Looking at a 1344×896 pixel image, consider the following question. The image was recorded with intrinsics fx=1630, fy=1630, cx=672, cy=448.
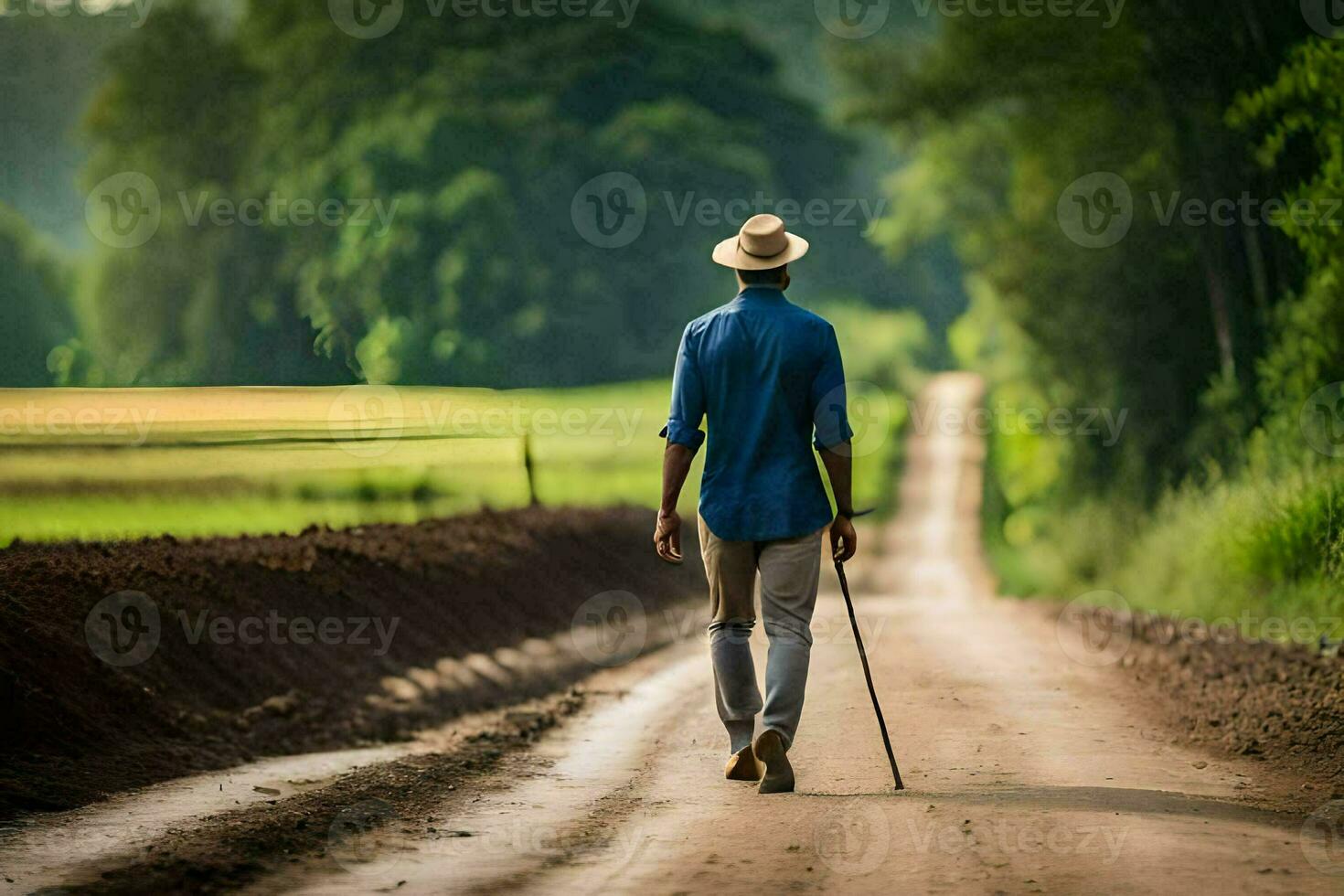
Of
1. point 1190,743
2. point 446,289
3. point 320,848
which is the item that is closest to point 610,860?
point 320,848

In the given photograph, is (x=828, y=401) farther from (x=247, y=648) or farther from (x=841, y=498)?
(x=247, y=648)

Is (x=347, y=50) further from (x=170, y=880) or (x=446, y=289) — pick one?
(x=170, y=880)

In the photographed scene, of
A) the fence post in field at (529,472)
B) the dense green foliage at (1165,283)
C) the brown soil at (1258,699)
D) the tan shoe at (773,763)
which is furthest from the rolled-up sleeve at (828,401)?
the fence post in field at (529,472)

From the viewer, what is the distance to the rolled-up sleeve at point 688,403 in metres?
7.64

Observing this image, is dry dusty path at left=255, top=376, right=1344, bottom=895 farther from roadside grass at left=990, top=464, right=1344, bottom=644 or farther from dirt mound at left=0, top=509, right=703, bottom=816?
roadside grass at left=990, top=464, right=1344, bottom=644

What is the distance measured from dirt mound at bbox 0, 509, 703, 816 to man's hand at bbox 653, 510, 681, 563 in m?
3.26

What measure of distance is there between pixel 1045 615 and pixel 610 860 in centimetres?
1631

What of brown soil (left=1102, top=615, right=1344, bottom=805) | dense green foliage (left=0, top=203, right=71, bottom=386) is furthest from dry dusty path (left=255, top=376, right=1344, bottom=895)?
dense green foliage (left=0, top=203, right=71, bottom=386)

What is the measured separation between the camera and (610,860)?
20.6 feet

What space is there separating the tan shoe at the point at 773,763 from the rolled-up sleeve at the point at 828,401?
4.44 ft

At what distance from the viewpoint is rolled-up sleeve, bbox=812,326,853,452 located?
24.7ft

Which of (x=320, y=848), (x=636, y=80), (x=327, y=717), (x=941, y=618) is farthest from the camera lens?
(x=636, y=80)

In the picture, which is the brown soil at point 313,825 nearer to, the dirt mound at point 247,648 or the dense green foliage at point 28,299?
the dirt mound at point 247,648

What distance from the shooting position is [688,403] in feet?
25.1
